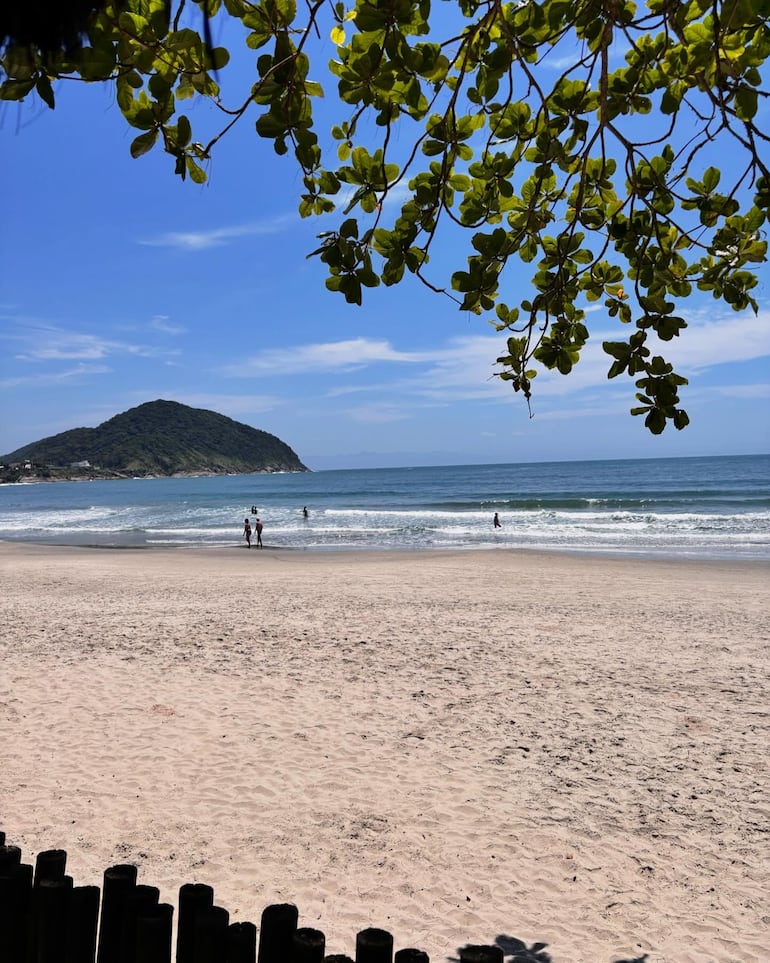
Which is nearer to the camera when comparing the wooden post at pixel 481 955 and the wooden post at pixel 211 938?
the wooden post at pixel 481 955

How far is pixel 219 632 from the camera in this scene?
10398mm

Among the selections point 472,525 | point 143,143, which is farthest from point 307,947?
Answer: point 472,525

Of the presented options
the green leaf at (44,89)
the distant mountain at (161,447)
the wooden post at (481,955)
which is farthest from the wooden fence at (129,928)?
the distant mountain at (161,447)

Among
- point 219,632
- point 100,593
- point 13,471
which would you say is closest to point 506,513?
point 100,593

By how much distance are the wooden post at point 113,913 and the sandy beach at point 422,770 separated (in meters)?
1.99

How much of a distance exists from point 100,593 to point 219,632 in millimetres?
5539

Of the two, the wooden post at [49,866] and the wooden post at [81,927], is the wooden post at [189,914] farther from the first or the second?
the wooden post at [49,866]

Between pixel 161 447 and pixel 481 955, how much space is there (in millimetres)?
172921

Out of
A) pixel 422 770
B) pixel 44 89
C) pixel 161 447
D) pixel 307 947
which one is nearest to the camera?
pixel 44 89

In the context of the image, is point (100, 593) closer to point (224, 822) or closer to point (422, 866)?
point (224, 822)

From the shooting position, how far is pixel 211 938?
1892mm

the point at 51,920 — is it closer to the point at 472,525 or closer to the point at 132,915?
the point at 132,915

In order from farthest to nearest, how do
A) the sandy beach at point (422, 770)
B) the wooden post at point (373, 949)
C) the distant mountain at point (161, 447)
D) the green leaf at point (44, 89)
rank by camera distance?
the distant mountain at point (161, 447) < the sandy beach at point (422, 770) < the wooden post at point (373, 949) < the green leaf at point (44, 89)

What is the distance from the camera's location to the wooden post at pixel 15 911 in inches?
78.3
